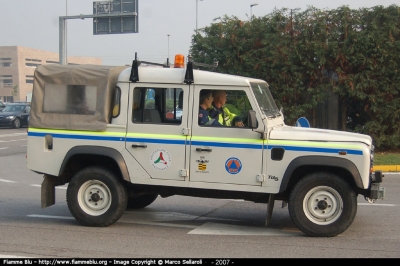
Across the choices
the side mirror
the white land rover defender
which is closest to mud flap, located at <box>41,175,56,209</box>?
the white land rover defender

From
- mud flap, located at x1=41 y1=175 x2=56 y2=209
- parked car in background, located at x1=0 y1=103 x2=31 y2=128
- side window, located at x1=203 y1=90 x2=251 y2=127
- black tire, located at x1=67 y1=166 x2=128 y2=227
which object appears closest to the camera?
side window, located at x1=203 y1=90 x2=251 y2=127

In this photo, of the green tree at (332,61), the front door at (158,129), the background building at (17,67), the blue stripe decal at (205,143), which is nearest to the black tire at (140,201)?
the front door at (158,129)

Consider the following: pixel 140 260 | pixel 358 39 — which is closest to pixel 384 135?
Answer: pixel 358 39

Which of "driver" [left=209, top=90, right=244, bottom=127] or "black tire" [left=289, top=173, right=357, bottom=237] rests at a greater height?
"driver" [left=209, top=90, right=244, bottom=127]

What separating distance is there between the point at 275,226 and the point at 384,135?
10.3 meters

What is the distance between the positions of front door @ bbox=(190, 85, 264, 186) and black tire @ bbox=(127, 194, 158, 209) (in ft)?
6.61

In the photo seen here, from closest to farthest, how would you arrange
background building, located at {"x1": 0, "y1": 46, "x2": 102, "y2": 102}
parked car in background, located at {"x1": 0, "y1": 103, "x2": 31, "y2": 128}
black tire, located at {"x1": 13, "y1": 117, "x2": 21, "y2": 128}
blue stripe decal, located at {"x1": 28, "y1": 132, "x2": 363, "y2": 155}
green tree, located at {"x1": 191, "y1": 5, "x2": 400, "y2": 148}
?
1. blue stripe decal, located at {"x1": 28, "y1": 132, "x2": 363, "y2": 155}
2. green tree, located at {"x1": 191, "y1": 5, "x2": 400, "y2": 148}
3. parked car in background, located at {"x1": 0, "y1": 103, "x2": 31, "y2": 128}
4. black tire, located at {"x1": 13, "y1": 117, "x2": 21, "y2": 128}
5. background building, located at {"x1": 0, "y1": 46, "x2": 102, "y2": 102}

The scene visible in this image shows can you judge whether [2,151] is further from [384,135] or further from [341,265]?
[341,265]

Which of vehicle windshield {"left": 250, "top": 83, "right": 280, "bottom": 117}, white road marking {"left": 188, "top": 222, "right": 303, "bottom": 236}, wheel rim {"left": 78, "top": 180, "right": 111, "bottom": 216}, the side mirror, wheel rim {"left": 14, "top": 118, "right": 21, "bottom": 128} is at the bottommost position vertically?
wheel rim {"left": 14, "top": 118, "right": 21, "bottom": 128}

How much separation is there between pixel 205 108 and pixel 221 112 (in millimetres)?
236

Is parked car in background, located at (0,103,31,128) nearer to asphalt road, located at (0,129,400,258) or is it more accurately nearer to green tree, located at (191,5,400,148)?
green tree, located at (191,5,400,148)

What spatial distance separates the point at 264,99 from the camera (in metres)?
8.05

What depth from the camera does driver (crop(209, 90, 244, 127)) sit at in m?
7.75

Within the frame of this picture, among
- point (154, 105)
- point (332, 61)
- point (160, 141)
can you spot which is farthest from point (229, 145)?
point (332, 61)
